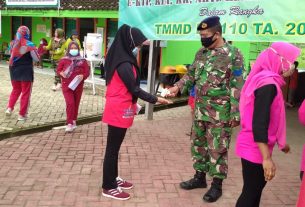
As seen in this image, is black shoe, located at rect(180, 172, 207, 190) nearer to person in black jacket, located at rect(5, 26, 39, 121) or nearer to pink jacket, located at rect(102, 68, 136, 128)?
pink jacket, located at rect(102, 68, 136, 128)

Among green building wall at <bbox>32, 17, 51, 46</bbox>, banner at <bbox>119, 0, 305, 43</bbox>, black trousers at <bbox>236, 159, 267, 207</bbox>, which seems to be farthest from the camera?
green building wall at <bbox>32, 17, 51, 46</bbox>

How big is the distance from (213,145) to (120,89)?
111 cm

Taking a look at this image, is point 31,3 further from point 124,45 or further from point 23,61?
point 124,45

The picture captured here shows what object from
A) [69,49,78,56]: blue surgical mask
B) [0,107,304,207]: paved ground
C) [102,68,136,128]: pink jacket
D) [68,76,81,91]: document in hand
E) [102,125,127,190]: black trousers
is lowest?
[0,107,304,207]: paved ground

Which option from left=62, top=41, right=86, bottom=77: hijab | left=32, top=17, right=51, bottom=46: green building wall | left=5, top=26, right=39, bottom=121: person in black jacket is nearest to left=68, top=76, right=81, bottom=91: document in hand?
left=62, top=41, right=86, bottom=77: hijab

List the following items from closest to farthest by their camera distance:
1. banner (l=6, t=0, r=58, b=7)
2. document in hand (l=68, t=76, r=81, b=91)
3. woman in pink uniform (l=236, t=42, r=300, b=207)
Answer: woman in pink uniform (l=236, t=42, r=300, b=207), document in hand (l=68, t=76, r=81, b=91), banner (l=6, t=0, r=58, b=7)

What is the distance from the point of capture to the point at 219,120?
13.0 ft

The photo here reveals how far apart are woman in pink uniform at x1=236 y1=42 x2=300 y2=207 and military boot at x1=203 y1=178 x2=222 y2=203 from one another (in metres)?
1.09

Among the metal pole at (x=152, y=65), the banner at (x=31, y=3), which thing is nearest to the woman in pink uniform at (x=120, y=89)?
the metal pole at (x=152, y=65)

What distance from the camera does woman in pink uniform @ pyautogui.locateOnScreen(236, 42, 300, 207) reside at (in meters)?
2.75

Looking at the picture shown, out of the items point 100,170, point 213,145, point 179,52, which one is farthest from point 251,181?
point 179,52

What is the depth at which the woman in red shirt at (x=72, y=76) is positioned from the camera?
6.44 metres

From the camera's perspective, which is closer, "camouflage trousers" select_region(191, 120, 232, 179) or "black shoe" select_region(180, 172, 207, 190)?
"camouflage trousers" select_region(191, 120, 232, 179)

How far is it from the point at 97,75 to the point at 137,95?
10.5 meters
